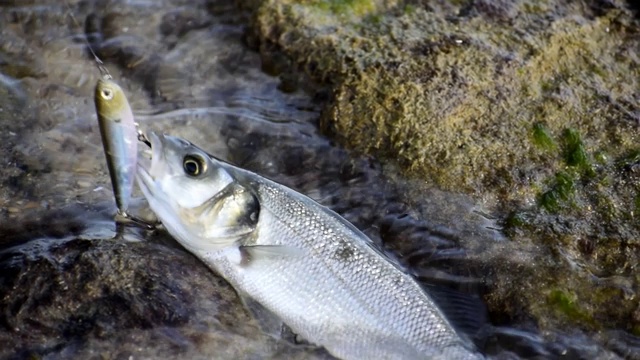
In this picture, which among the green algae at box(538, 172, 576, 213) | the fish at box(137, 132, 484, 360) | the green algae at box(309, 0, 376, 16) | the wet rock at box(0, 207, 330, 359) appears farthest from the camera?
the green algae at box(309, 0, 376, 16)

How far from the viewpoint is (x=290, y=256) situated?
3.82 metres

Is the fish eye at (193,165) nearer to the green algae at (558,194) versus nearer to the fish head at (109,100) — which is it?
the fish head at (109,100)

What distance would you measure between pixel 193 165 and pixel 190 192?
0.13 m

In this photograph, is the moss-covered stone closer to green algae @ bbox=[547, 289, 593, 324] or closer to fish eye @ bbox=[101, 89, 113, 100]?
green algae @ bbox=[547, 289, 593, 324]

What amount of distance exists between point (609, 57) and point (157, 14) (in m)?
3.25

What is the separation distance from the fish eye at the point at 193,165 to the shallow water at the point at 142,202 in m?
0.46

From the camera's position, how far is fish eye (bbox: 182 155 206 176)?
150 inches

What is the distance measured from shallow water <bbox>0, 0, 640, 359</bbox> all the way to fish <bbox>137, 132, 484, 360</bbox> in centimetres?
17

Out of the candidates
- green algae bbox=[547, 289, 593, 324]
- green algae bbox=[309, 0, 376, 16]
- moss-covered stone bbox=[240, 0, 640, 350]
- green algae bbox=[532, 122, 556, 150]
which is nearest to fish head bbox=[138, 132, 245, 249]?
moss-covered stone bbox=[240, 0, 640, 350]

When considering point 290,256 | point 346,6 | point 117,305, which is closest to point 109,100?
point 117,305

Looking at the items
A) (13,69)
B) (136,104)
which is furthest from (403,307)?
(13,69)

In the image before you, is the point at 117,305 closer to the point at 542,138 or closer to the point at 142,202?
the point at 142,202

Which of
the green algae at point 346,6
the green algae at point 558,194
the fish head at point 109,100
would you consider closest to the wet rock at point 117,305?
the fish head at point 109,100

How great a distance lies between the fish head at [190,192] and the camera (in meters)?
3.80
